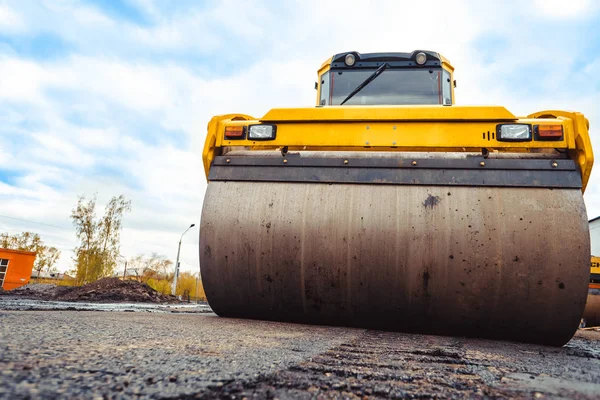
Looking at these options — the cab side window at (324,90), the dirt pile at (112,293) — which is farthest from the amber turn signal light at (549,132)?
the dirt pile at (112,293)

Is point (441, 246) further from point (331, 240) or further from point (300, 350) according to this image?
point (300, 350)

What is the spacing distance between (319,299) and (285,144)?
1.00 meters

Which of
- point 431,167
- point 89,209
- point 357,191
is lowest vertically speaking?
point 357,191

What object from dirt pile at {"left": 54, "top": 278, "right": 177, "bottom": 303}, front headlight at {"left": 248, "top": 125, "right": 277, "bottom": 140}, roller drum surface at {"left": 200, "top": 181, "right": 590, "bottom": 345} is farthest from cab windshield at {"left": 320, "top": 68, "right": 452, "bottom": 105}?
dirt pile at {"left": 54, "top": 278, "right": 177, "bottom": 303}

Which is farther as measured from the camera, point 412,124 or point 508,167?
point 412,124

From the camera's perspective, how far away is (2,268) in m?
22.1

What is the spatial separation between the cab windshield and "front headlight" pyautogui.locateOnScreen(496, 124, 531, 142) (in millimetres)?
1726

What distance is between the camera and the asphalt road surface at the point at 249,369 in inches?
30.1

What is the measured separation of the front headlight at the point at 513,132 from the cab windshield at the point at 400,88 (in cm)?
173

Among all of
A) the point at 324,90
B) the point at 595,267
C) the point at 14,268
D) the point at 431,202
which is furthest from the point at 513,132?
the point at 14,268

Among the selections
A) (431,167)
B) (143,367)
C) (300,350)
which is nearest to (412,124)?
(431,167)

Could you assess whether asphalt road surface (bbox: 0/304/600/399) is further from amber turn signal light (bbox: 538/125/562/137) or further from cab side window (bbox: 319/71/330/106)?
cab side window (bbox: 319/71/330/106)

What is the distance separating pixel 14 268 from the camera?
22453 millimetres

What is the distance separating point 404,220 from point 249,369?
148cm
